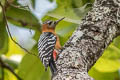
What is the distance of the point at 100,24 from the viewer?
335 centimetres

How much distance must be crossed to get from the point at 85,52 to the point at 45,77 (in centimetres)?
194

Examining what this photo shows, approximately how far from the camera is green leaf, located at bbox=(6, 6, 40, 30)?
5.22 metres

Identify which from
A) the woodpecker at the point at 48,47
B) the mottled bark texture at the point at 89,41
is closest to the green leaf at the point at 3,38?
the woodpecker at the point at 48,47

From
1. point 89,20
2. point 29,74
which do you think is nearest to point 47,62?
point 29,74

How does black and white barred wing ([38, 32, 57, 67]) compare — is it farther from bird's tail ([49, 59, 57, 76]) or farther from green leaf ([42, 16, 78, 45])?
green leaf ([42, 16, 78, 45])

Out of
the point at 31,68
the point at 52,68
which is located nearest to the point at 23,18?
the point at 31,68

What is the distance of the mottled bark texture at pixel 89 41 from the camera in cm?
308

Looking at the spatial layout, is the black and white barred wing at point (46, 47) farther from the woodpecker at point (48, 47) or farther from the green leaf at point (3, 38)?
the green leaf at point (3, 38)

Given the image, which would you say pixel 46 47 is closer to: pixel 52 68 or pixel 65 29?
pixel 65 29

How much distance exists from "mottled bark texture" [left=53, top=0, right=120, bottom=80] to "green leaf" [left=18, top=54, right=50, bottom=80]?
178 centimetres

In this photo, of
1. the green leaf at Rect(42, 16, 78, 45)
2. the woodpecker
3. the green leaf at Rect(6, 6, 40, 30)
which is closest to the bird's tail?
the woodpecker

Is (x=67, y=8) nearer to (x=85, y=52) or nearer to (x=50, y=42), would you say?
(x=50, y=42)

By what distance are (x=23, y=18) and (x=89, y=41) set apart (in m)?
2.16

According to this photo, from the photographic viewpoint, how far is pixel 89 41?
3254 millimetres
